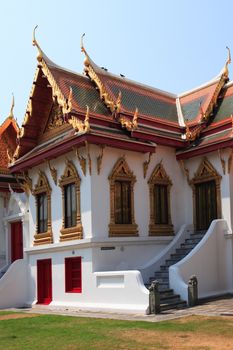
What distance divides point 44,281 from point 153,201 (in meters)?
4.53

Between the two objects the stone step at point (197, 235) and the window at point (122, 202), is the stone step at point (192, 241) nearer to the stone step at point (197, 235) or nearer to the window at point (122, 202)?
the stone step at point (197, 235)

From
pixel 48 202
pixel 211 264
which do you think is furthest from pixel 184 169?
pixel 48 202

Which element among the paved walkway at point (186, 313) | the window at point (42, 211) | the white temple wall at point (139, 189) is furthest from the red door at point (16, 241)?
the paved walkway at point (186, 313)

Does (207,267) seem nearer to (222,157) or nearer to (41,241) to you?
(222,157)

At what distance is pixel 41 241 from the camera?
648 inches

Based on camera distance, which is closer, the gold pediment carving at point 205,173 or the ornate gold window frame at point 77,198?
the ornate gold window frame at point 77,198

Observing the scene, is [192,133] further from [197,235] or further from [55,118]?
[55,118]

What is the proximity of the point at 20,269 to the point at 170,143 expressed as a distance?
21.8 feet

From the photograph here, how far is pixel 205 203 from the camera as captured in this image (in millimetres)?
15734

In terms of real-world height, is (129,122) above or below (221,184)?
above

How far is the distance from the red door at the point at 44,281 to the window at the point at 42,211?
3.67ft

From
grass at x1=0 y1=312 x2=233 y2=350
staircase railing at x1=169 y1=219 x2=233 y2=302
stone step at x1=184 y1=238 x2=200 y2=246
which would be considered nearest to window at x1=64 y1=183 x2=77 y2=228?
stone step at x1=184 y1=238 x2=200 y2=246

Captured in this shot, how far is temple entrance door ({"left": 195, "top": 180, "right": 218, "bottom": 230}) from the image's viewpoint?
608 inches

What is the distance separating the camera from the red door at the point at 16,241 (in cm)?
1983
